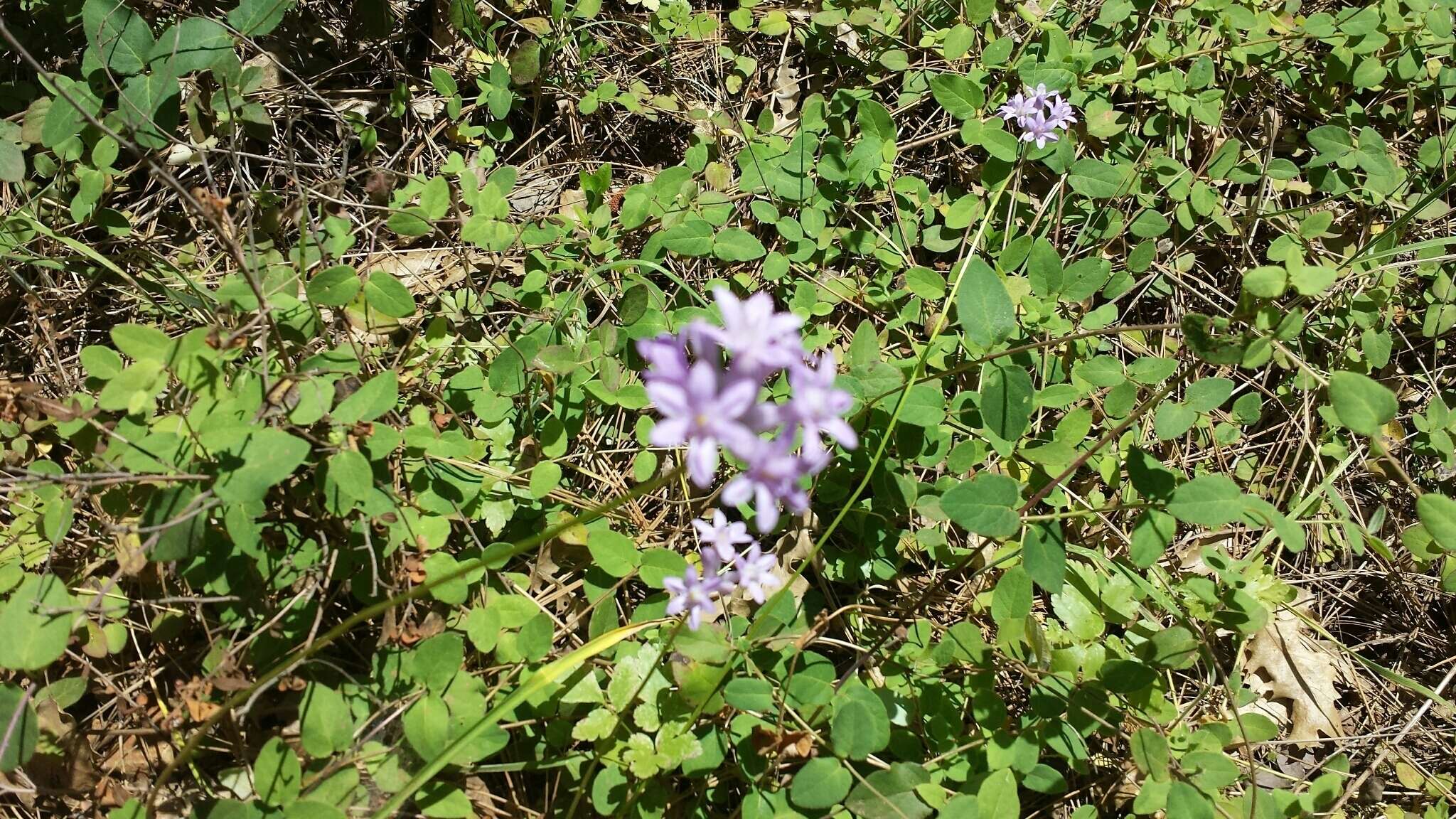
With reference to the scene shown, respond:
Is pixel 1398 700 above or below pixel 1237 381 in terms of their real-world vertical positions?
below

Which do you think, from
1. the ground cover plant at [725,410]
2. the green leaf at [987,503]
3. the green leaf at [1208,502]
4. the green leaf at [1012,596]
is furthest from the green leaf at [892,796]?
the green leaf at [1208,502]

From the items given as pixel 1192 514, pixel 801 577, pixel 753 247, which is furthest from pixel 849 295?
pixel 1192 514

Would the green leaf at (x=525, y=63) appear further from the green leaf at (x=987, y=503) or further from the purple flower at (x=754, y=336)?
the green leaf at (x=987, y=503)

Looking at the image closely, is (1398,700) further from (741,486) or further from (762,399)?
(741,486)

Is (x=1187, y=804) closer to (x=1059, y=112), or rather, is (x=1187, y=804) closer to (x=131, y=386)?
(x=1059, y=112)

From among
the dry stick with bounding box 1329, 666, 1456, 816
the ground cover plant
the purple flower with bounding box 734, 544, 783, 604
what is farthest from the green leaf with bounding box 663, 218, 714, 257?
the dry stick with bounding box 1329, 666, 1456, 816
